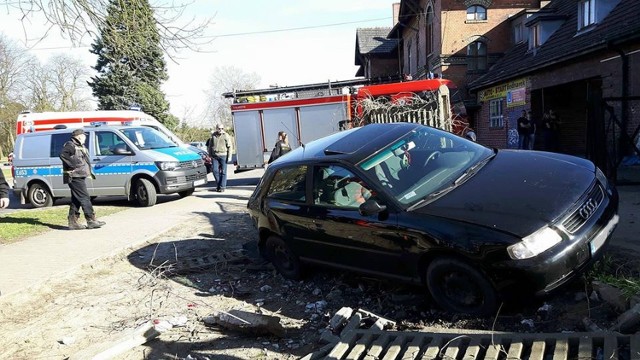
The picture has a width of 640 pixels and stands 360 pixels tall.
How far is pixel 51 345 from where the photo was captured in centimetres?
445

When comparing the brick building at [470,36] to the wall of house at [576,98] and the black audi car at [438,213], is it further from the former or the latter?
the black audi car at [438,213]

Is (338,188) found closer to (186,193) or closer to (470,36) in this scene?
(186,193)

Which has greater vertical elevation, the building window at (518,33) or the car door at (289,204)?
the building window at (518,33)

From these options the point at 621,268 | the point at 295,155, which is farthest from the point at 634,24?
the point at 295,155

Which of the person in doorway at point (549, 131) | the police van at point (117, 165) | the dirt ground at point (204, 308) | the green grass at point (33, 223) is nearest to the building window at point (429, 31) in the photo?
the person in doorway at point (549, 131)

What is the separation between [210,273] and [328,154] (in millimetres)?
2401

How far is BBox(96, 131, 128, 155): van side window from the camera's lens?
38.7ft

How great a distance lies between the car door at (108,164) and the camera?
38.2ft

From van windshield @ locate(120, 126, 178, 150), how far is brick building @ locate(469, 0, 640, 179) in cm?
970

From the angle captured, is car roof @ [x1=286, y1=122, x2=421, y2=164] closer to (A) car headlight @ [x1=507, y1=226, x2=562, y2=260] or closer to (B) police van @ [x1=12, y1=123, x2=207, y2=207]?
(A) car headlight @ [x1=507, y1=226, x2=562, y2=260]

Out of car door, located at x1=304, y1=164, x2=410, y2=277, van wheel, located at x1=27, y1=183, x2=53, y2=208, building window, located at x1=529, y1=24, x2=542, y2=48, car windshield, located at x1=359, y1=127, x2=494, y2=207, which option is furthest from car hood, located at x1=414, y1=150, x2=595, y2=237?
building window, located at x1=529, y1=24, x2=542, y2=48

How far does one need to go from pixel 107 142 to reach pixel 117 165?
71 centimetres

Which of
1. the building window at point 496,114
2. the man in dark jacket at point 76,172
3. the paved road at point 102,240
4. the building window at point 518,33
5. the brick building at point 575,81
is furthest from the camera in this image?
the building window at point 518,33

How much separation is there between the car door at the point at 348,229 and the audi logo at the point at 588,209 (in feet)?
4.83
